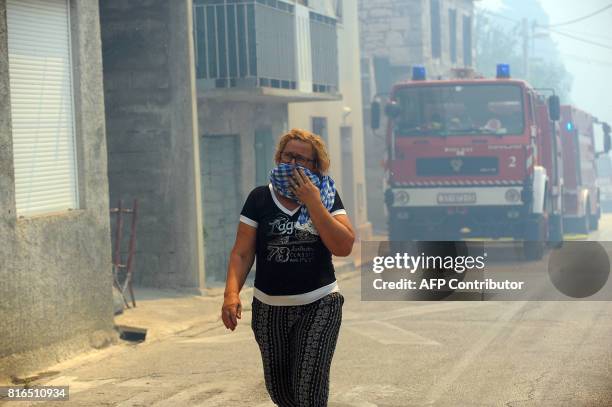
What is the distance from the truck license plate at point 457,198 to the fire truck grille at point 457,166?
353 mm

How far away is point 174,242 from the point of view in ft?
53.1

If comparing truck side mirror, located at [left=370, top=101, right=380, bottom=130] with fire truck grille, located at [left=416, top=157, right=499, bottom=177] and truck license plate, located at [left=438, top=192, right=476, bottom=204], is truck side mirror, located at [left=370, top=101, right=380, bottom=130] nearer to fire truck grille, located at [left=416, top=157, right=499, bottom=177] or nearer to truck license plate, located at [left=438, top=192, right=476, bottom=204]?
fire truck grille, located at [left=416, top=157, right=499, bottom=177]

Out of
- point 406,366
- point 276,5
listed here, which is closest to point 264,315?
point 406,366

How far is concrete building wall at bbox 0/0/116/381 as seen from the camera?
33.0 ft

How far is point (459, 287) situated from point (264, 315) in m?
10.8

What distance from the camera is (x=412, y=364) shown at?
10023 millimetres

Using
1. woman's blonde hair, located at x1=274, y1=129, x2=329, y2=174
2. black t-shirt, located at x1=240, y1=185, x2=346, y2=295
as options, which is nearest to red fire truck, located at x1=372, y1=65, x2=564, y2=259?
woman's blonde hair, located at x1=274, y1=129, x2=329, y2=174

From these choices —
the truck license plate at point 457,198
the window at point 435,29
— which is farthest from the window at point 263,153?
the window at point 435,29

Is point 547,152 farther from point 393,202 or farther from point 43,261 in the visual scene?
point 43,261

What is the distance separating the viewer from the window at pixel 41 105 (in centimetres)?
1066

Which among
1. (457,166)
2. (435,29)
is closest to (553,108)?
(457,166)

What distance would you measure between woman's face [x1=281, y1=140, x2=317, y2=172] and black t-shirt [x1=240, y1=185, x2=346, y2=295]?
21 cm

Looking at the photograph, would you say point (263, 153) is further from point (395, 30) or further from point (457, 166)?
point (395, 30)

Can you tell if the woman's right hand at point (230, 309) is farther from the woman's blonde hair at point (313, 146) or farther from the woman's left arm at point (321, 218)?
the woman's blonde hair at point (313, 146)
